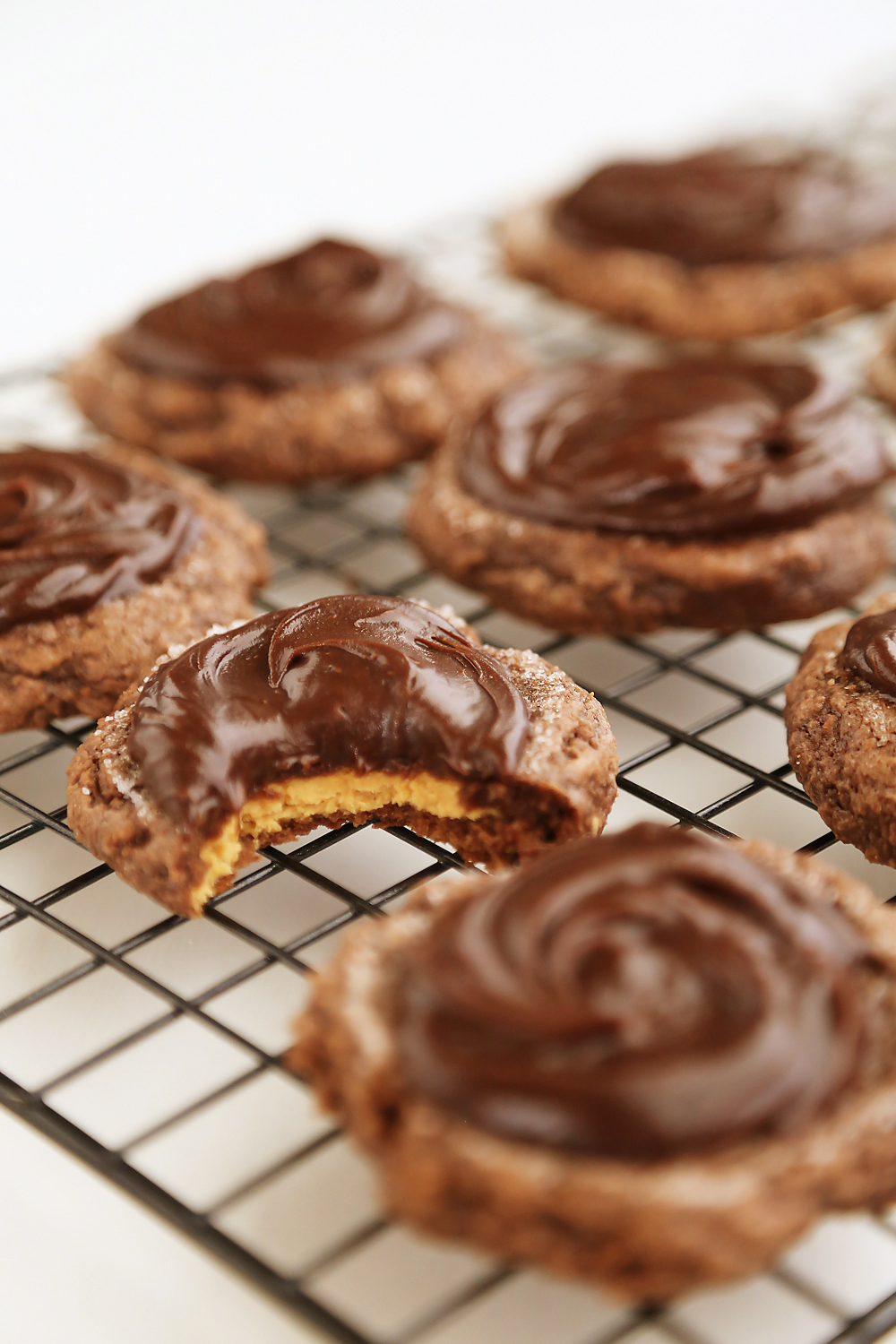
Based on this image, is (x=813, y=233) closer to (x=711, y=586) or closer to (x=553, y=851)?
(x=711, y=586)

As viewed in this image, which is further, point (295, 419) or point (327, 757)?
point (295, 419)

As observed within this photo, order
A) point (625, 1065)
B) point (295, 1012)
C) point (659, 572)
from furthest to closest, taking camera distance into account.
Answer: point (659, 572) → point (295, 1012) → point (625, 1065)

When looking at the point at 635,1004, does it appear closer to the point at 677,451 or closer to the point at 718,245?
the point at 677,451

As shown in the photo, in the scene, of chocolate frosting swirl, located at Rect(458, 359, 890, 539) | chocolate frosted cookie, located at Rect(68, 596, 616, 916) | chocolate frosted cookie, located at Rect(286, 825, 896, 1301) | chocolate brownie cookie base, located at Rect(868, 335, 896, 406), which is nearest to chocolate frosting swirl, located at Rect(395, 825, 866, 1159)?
chocolate frosted cookie, located at Rect(286, 825, 896, 1301)

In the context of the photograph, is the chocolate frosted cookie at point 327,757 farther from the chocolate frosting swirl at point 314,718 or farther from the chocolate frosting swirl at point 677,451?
the chocolate frosting swirl at point 677,451

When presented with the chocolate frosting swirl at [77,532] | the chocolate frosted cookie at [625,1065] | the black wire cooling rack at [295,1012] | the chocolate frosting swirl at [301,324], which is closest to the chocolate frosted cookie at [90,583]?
the chocolate frosting swirl at [77,532]

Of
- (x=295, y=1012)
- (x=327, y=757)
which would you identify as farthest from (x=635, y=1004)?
(x=327, y=757)

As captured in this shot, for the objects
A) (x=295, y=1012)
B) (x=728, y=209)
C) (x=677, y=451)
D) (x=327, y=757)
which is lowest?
(x=295, y=1012)

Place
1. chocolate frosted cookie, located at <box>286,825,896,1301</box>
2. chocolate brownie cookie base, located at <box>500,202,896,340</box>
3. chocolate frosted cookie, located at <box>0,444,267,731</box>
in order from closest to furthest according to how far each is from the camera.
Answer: chocolate frosted cookie, located at <box>286,825,896,1301</box> < chocolate frosted cookie, located at <box>0,444,267,731</box> < chocolate brownie cookie base, located at <box>500,202,896,340</box>

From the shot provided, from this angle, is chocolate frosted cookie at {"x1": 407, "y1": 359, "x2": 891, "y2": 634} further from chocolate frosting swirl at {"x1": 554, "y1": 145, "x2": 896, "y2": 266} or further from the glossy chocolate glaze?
chocolate frosting swirl at {"x1": 554, "y1": 145, "x2": 896, "y2": 266}
